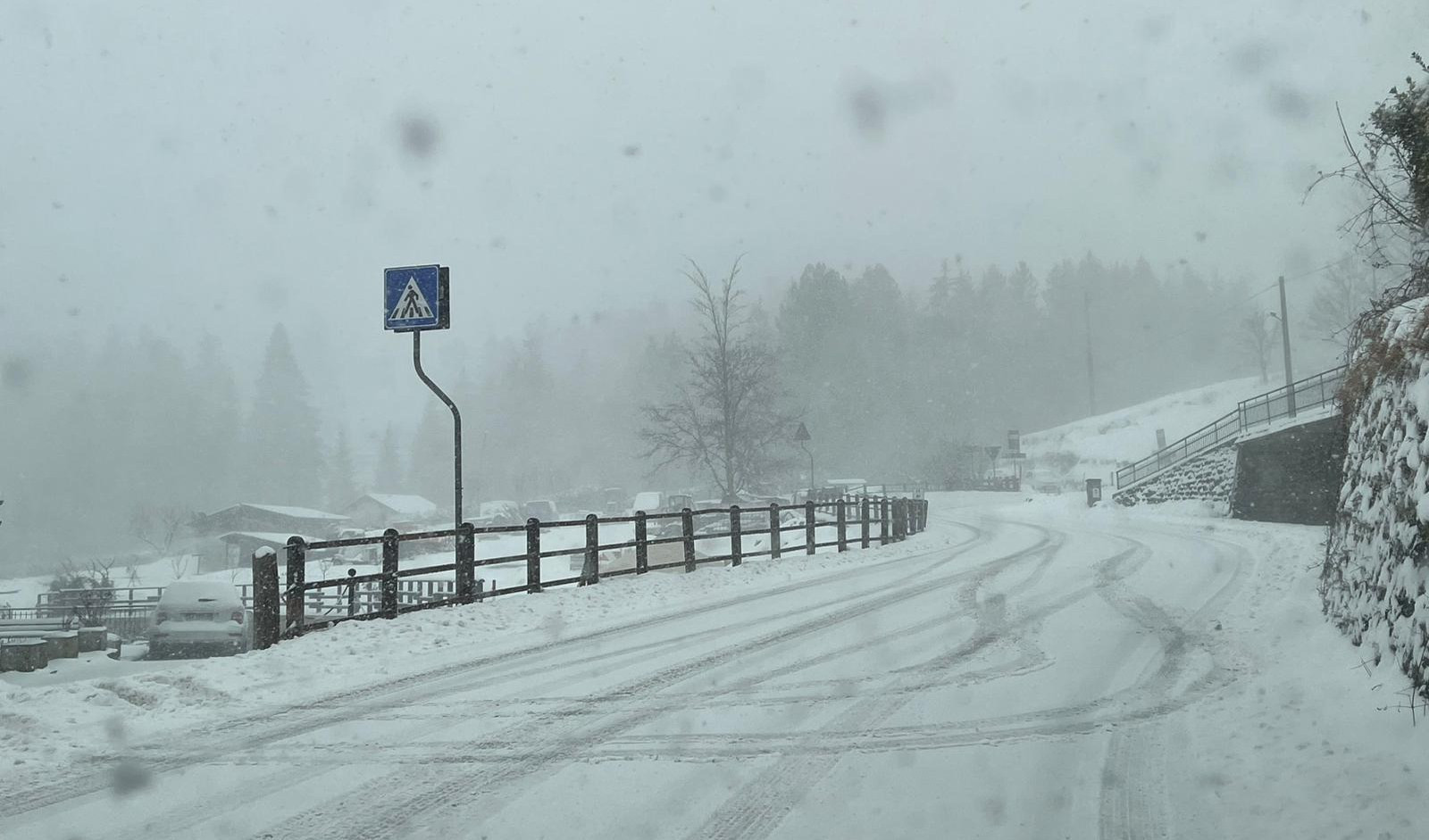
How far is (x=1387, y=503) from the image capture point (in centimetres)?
619

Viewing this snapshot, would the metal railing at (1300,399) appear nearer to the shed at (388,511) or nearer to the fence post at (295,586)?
the fence post at (295,586)

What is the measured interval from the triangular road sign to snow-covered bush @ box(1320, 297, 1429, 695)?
10463 millimetres

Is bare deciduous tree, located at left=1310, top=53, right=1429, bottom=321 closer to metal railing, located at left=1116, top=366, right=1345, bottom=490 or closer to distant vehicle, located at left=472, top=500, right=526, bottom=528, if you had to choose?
metal railing, located at left=1116, top=366, right=1345, bottom=490

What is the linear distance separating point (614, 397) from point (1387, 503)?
332 feet

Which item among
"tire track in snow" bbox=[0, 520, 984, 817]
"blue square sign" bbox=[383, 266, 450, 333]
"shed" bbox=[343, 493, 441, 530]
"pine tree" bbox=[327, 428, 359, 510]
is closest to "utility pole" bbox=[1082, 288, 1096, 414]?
"shed" bbox=[343, 493, 441, 530]

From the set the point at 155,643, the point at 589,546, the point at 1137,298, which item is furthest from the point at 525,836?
the point at 1137,298

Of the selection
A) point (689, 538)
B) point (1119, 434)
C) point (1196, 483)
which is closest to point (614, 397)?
point (1119, 434)

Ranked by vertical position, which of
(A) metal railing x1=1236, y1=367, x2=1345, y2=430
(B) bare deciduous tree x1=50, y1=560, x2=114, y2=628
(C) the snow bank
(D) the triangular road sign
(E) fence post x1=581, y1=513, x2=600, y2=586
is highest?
(D) the triangular road sign

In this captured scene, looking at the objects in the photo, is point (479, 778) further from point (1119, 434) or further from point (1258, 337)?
point (1258, 337)

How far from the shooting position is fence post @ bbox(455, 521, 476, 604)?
1201 centimetres

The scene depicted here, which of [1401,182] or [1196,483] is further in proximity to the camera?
[1196,483]

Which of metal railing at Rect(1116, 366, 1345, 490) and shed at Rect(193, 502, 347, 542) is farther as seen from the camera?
shed at Rect(193, 502, 347, 542)

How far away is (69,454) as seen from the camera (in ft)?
258

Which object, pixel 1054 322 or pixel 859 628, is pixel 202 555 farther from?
pixel 1054 322
